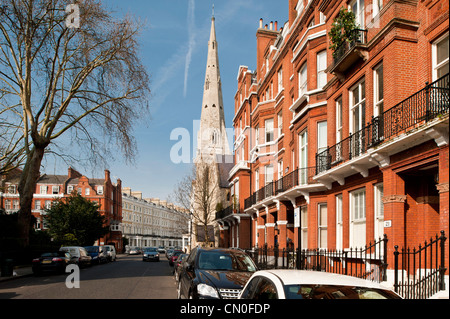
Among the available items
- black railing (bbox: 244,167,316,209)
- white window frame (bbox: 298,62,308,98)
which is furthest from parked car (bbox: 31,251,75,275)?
white window frame (bbox: 298,62,308,98)

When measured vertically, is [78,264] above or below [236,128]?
below

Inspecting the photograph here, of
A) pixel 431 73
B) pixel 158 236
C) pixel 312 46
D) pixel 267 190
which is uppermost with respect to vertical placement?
pixel 312 46

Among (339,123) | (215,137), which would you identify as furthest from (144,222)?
(339,123)

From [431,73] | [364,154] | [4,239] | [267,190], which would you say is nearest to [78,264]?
[4,239]

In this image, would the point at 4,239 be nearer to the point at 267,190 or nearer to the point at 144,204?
the point at 267,190

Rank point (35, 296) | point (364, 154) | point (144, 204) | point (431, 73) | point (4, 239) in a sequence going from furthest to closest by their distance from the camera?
point (144, 204)
point (4, 239)
point (35, 296)
point (364, 154)
point (431, 73)

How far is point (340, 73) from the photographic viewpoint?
15562 millimetres

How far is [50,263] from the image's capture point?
76.9 ft

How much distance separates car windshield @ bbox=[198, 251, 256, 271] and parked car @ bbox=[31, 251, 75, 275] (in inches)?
616

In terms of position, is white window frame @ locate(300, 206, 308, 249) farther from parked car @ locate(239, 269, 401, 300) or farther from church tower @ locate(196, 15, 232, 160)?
church tower @ locate(196, 15, 232, 160)

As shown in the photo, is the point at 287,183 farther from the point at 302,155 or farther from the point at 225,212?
the point at 225,212

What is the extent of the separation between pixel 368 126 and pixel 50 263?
62.2 ft

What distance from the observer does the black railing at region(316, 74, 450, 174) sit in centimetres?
984
